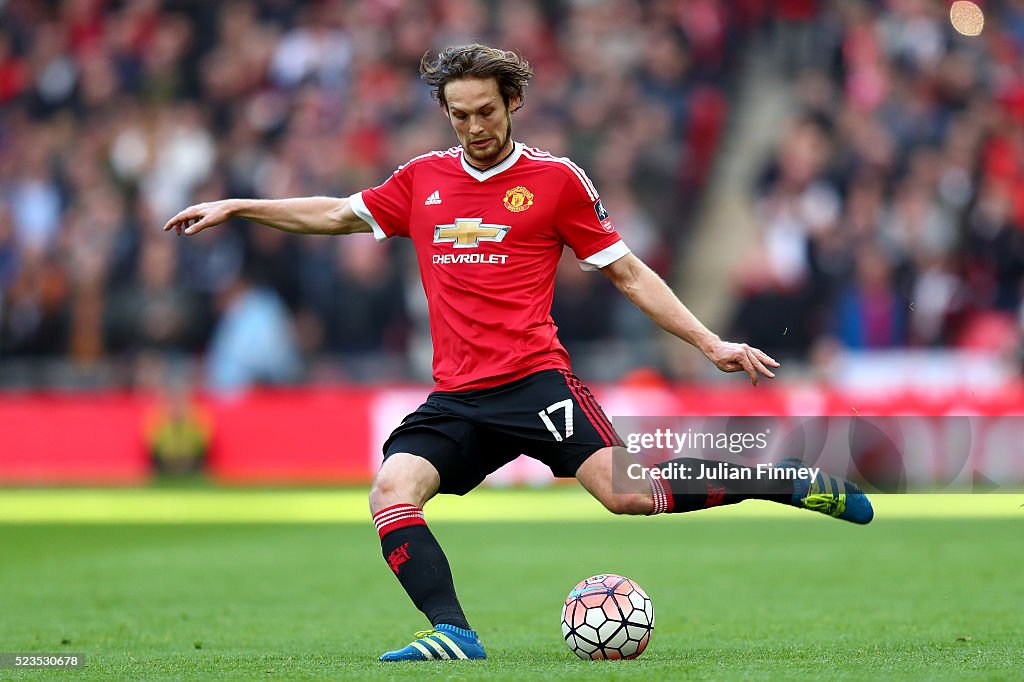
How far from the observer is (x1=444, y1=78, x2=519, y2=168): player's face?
6125mm

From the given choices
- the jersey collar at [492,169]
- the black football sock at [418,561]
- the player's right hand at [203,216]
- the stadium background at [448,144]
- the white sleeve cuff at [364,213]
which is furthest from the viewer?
the stadium background at [448,144]

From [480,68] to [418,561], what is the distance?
77.1 inches

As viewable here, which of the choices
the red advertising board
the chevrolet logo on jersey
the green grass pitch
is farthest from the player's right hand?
the red advertising board

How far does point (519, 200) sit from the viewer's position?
6.32 meters

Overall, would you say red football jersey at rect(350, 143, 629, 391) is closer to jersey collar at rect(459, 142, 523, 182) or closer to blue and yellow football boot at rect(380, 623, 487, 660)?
jersey collar at rect(459, 142, 523, 182)

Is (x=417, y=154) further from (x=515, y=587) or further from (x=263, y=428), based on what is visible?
(x=515, y=587)

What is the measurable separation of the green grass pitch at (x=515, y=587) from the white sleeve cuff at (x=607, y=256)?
1.61m

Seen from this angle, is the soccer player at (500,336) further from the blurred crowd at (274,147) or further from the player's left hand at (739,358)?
the blurred crowd at (274,147)

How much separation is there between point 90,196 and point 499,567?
36.9ft

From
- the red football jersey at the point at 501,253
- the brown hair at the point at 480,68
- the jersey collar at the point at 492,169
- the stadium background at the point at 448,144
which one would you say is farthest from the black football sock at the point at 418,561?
the stadium background at the point at 448,144

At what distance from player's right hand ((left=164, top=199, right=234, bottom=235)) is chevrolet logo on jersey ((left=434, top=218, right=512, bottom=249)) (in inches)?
37.8

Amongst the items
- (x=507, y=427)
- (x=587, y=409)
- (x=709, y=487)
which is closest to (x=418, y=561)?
(x=507, y=427)

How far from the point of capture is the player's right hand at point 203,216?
647 centimetres

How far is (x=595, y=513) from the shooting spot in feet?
48.1
